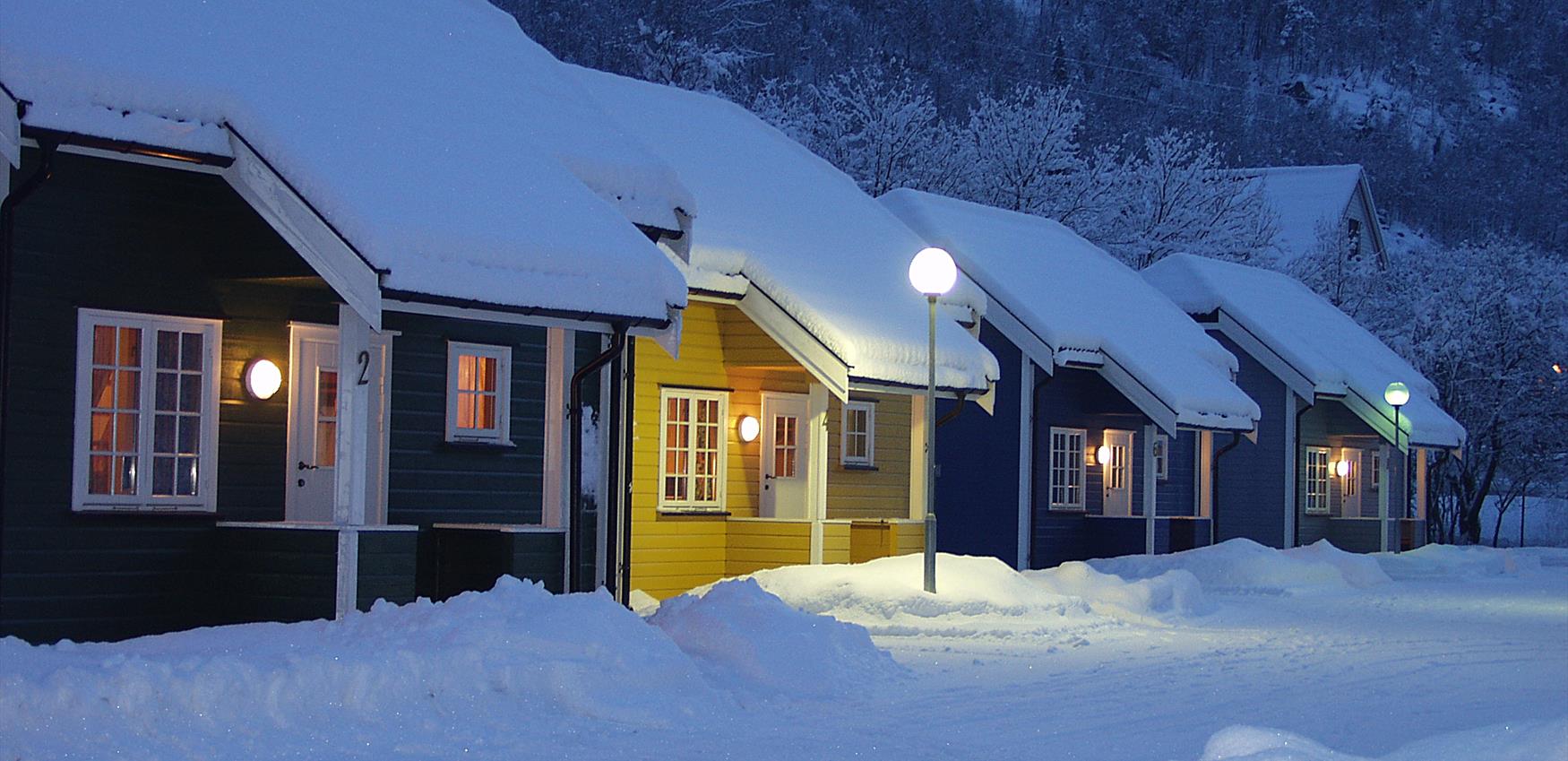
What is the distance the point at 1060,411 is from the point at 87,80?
18823 millimetres

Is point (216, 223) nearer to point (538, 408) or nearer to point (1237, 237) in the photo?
point (538, 408)

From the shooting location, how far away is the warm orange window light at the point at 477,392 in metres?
17.8

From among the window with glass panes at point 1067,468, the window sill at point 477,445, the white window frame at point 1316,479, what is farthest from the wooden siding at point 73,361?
the white window frame at point 1316,479

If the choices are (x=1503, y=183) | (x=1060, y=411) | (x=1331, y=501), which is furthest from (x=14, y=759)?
(x=1503, y=183)

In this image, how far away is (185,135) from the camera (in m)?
14.1

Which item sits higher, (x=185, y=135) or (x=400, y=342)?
(x=185, y=135)

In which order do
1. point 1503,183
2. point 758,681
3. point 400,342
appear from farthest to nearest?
1. point 1503,183
2. point 400,342
3. point 758,681

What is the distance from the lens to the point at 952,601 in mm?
20094

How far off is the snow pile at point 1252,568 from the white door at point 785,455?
5.93 metres

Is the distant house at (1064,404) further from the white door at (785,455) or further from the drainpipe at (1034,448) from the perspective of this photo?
the white door at (785,455)

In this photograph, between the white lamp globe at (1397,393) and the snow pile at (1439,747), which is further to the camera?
the white lamp globe at (1397,393)

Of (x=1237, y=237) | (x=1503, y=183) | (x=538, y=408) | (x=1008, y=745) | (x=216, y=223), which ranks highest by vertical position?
(x=1503, y=183)

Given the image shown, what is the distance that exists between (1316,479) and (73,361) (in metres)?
29.3

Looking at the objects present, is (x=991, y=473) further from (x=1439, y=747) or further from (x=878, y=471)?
(x=1439, y=747)
